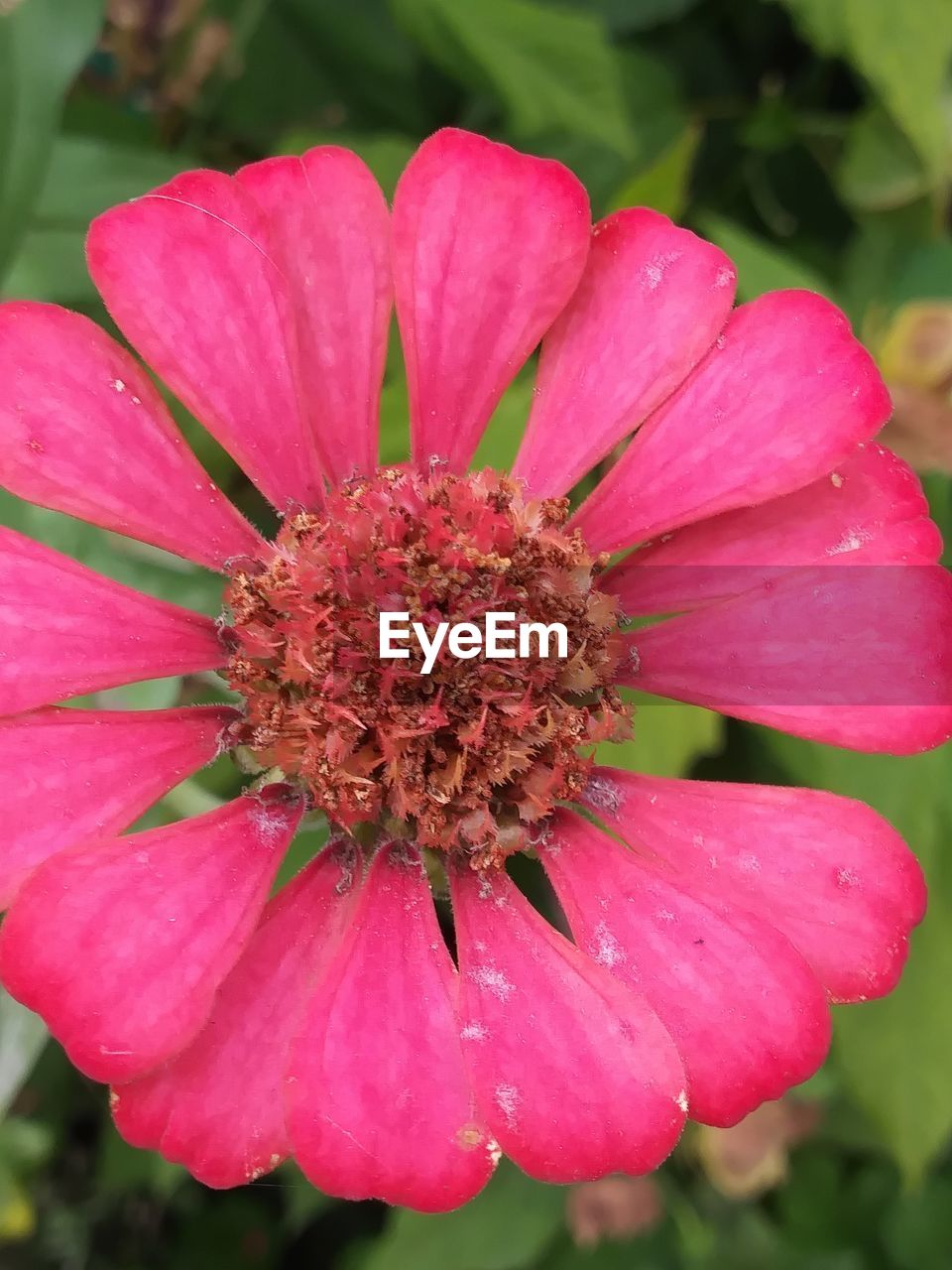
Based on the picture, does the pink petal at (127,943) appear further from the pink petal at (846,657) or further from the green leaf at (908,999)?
the green leaf at (908,999)

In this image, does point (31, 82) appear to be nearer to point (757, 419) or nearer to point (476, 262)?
point (476, 262)

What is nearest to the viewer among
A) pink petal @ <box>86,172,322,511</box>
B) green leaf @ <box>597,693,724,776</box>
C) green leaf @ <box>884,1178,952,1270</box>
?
pink petal @ <box>86,172,322,511</box>

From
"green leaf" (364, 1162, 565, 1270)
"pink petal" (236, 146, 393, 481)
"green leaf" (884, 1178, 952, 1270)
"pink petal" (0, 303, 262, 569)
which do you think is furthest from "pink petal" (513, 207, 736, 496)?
"green leaf" (884, 1178, 952, 1270)

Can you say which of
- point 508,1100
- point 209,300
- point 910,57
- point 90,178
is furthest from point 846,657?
point 90,178

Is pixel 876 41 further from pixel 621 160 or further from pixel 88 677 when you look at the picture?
pixel 88 677

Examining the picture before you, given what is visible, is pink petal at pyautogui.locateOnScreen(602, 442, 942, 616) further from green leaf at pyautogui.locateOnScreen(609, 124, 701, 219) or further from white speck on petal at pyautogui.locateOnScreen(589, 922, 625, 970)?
green leaf at pyautogui.locateOnScreen(609, 124, 701, 219)

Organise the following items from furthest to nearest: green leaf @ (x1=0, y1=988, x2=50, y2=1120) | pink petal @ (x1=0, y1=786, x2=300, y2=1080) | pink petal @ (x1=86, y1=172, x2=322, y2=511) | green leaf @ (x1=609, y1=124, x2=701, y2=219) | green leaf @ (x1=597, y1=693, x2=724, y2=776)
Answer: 1. green leaf @ (x1=609, y1=124, x2=701, y2=219)
2. green leaf @ (x1=597, y1=693, x2=724, y2=776)
3. green leaf @ (x1=0, y1=988, x2=50, y2=1120)
4. pink petal @ (x1=86, y1=172, x2=322, y2=511)
5. pink petal @ (x1=0, y1=786, x2=300, y2=1080)
